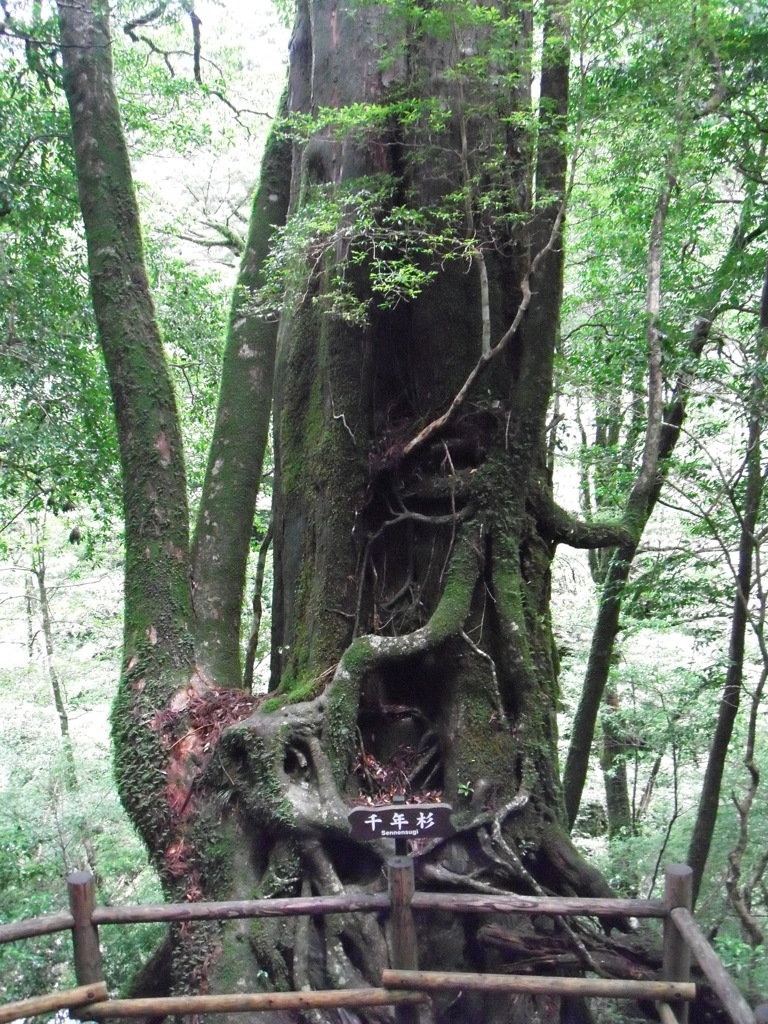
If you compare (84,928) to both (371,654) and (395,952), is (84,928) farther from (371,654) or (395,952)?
(371,654)

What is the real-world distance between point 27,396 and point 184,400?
6.82 ft

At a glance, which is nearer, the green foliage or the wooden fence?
the wooden fence

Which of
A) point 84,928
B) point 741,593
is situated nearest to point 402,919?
point 84,928

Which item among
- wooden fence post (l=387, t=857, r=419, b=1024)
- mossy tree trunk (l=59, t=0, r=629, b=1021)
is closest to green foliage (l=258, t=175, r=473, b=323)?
mossy tree trunk (l=59, t=0, r=629, b=1021)

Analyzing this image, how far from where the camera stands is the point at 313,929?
3713 millimetres

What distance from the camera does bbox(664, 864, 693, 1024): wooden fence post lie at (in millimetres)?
3023

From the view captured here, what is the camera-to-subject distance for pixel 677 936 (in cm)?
307

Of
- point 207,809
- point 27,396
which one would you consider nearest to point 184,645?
point 207,809

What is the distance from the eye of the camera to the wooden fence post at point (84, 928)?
326 centimetres

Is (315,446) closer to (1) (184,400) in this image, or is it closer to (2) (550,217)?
(2) (550,217)

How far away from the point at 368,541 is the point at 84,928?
8.33 feet

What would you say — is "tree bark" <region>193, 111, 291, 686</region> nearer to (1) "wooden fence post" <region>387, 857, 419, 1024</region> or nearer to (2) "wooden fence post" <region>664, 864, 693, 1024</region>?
(1) "wooden fence post" <region>387, 857, 419, 1024</region>

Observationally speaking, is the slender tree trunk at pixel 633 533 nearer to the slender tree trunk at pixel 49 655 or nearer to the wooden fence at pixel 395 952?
the wooden fence at pixel 395 952

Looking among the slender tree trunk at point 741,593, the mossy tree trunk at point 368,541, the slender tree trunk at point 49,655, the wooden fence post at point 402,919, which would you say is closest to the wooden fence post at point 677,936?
the mossy tree trunk at point 368,541
